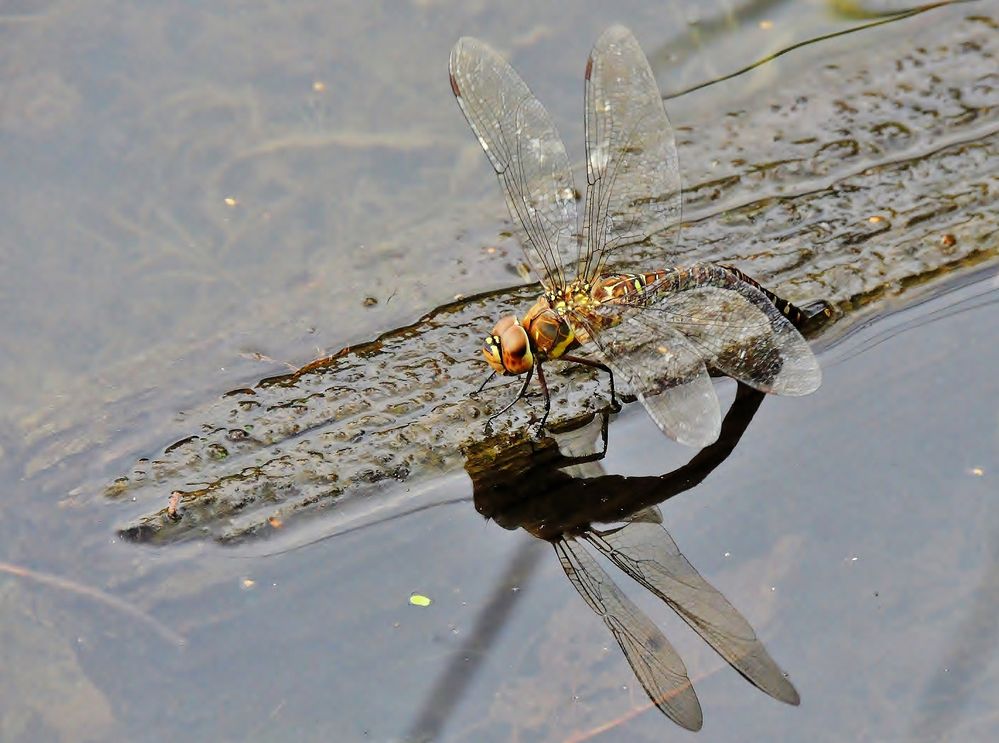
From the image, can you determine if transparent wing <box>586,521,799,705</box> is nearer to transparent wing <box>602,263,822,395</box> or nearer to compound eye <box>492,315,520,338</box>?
transparent wing <box>602,263,822,395</box>

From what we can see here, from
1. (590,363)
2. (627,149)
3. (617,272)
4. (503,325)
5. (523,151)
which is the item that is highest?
(523,151)

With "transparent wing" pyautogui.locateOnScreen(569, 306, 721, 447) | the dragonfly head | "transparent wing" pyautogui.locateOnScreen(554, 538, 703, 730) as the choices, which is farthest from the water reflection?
the dragonfly head

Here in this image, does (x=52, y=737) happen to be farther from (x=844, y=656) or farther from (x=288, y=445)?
(x=844, y=656)

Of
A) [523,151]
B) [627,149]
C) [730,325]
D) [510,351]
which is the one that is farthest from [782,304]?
[523,151]

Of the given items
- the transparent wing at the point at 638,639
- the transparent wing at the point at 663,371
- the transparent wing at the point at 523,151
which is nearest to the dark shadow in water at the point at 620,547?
the transparent wing at the point at 638,639

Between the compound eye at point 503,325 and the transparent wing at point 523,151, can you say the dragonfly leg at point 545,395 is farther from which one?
the transparent wing at point 523,151

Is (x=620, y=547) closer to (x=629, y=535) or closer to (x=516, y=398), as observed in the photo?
(x=629, y=535)
